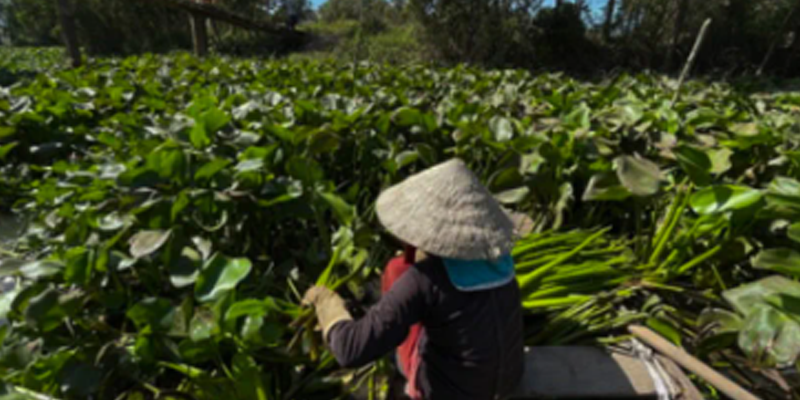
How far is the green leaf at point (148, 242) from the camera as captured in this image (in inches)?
49.0

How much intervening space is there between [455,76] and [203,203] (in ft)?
12.0

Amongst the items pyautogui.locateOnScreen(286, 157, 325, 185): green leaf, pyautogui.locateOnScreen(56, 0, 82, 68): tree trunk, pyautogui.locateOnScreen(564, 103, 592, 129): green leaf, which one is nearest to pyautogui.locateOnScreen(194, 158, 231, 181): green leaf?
pyautogui.locateOnScreen(286, 157, 325, 185): green leaf

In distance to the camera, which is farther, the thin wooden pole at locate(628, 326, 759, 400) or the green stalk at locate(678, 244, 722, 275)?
the green stalk at locate(678, 244, 722, 275)

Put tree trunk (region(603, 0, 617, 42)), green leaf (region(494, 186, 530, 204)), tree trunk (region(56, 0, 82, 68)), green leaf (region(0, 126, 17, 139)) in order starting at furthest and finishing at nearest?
tree trunk (region(603, 0, 617, 42)) < tree trunk (region(56, 0, 82, 68)) < green leaf (region(0, 126, 17, 139)) < green leaf (region(494, 186, 530, 204))

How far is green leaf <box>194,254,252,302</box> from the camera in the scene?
1.17 metres

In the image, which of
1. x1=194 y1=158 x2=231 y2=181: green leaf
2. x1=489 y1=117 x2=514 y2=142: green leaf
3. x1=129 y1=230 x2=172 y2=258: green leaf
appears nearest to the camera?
x1=129 y1=230 x2=172 y2=258: green leaf

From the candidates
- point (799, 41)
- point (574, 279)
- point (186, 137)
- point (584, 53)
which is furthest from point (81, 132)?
point (799, 41)

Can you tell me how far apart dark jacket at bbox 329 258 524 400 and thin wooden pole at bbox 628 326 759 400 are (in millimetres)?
489

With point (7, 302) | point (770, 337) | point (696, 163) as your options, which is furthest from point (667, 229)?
point (7, 302)

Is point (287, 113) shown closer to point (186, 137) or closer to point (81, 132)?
point (186, 137)

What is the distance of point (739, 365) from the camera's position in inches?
53.9

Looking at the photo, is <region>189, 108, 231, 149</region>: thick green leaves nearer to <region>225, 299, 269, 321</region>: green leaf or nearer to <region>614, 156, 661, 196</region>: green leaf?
<region>225, 299, 269, 321</region>: green leaf

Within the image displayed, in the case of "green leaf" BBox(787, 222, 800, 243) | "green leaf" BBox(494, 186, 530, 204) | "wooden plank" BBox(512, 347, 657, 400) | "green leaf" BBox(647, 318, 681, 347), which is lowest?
"wooden plank" BBox(512, 347, 657, 400)

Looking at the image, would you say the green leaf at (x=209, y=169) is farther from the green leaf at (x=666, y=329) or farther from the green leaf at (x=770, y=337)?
the green leaf at (x=770, y=337)
